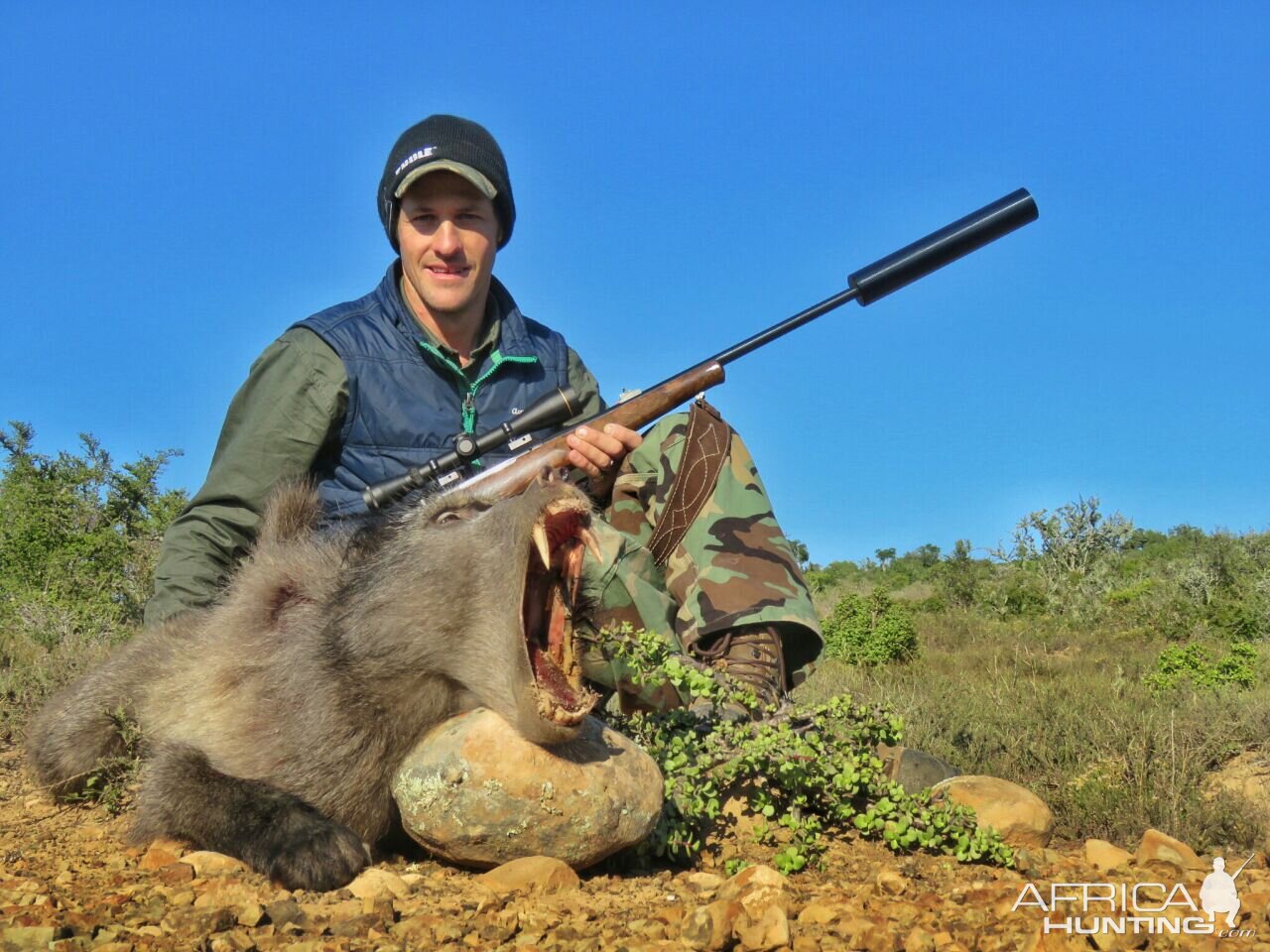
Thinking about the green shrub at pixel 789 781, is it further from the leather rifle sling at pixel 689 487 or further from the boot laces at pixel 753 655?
the leather rifle sling at pixel 689 487

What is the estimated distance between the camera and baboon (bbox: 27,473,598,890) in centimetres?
304

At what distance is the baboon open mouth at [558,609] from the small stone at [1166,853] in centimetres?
184

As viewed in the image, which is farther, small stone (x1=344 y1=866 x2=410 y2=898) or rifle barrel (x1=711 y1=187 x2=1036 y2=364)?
rifle barrel (x1=711 y1=187 x2=1036 y2=364)

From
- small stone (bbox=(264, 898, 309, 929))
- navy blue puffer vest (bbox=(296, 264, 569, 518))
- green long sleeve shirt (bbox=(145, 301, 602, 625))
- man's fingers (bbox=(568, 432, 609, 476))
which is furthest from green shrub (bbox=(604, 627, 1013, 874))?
green long sleeve shirt (bbox=(145, 301, 602, 625))

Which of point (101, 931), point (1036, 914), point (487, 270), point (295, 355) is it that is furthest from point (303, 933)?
point (487, 270)

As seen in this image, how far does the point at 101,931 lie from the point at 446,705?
106cm

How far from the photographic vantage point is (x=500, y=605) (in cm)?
299

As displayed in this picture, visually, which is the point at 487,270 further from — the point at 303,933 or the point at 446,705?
the point at 303,933

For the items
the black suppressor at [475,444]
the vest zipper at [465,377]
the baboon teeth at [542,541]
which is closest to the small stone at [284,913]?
the baboon teeth at [542,541]

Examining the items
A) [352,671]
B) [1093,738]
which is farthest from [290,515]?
[1093,738]

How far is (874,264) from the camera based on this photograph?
19.5ft

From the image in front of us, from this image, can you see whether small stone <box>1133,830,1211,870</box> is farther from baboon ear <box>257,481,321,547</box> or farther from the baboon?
baboon ear <box>257,481,321,547</box>

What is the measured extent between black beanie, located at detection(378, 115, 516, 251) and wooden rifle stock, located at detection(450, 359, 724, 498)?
1.22m

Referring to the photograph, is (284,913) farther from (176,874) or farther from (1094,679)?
(1094,679)
